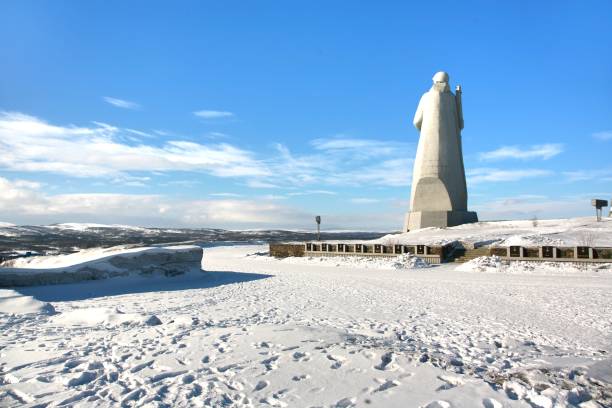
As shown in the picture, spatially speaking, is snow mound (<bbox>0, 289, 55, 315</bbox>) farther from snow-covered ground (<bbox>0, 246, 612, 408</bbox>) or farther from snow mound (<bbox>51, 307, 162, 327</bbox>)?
snow mound (<bbox>51, 307, 162, 327</bbox>)

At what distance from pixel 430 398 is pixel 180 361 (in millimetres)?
2732

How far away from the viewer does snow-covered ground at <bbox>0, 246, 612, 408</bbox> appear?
14.5 ft

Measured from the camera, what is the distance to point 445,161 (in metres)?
33.5

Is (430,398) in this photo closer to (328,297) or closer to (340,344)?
(340,344)

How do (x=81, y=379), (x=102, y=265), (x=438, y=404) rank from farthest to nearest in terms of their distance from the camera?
(x=102, y=265)
(x=81, y=379)
(x=438, y=404)

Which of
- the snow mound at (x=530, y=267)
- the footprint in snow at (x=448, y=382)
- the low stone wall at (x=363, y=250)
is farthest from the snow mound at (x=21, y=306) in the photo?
the low stone wall at (x=363, y=250)

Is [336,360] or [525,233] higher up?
[525,233]

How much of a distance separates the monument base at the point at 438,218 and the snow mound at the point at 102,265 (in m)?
20.1

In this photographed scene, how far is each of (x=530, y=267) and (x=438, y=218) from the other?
50.5ft

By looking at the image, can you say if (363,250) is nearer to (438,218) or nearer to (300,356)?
(438,218)

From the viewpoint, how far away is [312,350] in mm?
5656

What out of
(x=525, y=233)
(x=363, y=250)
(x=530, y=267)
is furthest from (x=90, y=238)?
(x=530, y=267)

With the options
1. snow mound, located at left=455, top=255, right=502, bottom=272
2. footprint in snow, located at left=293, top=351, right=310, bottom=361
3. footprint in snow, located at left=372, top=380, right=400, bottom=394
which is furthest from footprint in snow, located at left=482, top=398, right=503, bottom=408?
snow mound, located at left=455, top=255, right=502, bottom=272

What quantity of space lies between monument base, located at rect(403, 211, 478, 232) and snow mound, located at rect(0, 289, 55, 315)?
27004 mm
